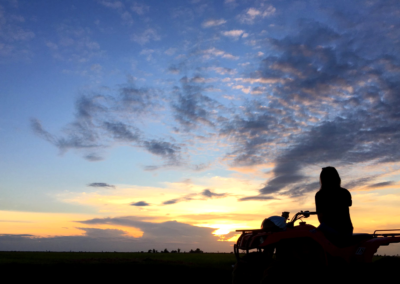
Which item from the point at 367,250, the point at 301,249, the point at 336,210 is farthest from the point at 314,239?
the point at 367,250

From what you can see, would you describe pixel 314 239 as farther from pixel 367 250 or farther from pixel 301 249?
pixel 367 250

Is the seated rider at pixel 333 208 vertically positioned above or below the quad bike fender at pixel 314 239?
above

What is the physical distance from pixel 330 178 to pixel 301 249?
68.7 inches

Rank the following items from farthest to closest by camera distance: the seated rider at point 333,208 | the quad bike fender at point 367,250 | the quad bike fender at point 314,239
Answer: the seated rider at point 333,208
the quad bike fender at point 367,250
the quad bike fender at point 314,239

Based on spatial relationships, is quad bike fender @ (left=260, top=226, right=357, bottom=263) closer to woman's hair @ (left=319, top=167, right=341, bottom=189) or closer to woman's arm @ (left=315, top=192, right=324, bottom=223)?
woman's arm @ (left=315, top=192, right=324, bottom=223)

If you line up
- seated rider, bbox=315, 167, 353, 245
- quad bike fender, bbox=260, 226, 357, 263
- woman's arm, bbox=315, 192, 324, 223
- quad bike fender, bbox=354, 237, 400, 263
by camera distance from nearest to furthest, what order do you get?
quad bike fender, bbox=260, 226, 357, 263
quad bike fender, bbox=354, 237, 400, 263
seated rider, bbox=315, 167, 353, 245
woman's arm, bbox=315, 192, 324, 223

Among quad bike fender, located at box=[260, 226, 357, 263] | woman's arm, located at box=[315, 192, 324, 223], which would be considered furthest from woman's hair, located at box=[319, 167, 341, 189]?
quad bike fender, located at box=[260, 226, 357, 263]

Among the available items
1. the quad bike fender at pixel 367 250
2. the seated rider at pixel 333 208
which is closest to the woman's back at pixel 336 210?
the seated rider at pixel 333 208

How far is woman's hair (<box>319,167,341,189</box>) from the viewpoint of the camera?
7.49 m

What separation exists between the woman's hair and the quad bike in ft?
2.49

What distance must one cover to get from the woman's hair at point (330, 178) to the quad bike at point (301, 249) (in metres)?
0.76

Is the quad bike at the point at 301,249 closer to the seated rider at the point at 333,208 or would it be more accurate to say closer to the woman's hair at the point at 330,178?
the seated rider at the point at 333,208

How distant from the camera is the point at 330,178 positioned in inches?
296

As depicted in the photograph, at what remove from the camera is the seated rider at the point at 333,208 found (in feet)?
23.5
